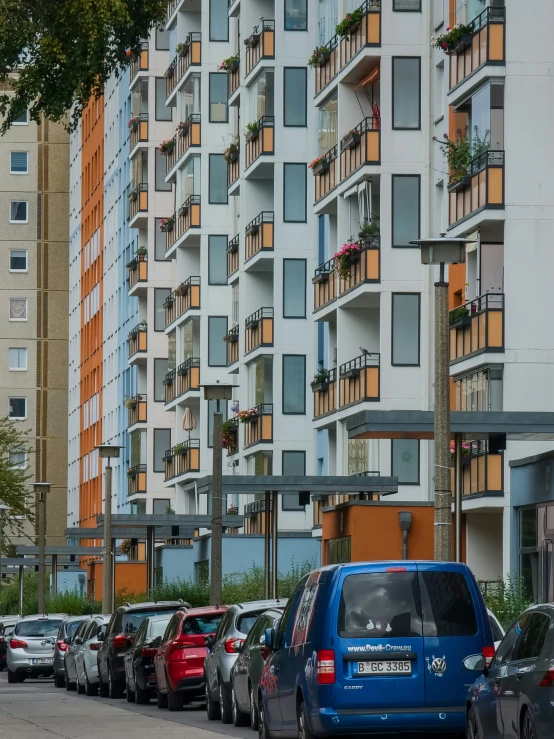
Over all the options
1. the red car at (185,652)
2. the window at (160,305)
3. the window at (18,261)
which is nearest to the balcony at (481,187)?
the red car at (185,652)

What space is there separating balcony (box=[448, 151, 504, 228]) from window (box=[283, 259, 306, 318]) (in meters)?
19.5

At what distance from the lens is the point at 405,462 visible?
52406 mm

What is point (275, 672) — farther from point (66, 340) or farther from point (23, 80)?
point (66, 340)

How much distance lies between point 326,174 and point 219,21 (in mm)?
23214

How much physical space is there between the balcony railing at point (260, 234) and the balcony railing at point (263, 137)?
1.97m

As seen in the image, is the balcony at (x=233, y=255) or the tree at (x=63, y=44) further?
the balcony at (x=233, y=255)

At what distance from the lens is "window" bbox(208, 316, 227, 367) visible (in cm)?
7781

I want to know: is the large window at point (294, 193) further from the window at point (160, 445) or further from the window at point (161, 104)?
the window at point (161, 104)

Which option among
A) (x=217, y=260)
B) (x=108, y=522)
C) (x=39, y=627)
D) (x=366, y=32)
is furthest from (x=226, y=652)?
(x=217, y=260)

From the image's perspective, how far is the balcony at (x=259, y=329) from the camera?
65.4 m

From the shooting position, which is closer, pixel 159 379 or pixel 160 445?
pixel 160 445

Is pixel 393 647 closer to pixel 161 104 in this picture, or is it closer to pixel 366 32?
pixel 366 32

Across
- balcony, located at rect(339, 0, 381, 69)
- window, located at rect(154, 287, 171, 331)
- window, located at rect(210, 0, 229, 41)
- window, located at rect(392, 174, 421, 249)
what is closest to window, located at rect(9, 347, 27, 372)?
window, located at rect(154, 287, 171, 331)

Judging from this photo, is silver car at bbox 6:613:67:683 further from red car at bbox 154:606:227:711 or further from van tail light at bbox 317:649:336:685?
van tail light at bbox 317:649:336:685
